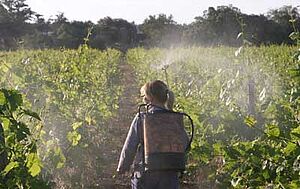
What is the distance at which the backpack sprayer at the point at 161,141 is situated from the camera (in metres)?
4.16

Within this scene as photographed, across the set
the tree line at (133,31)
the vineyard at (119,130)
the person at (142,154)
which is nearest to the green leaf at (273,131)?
the vineyard at (119,130)

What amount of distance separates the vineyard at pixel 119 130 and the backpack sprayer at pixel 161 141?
15.7 inches

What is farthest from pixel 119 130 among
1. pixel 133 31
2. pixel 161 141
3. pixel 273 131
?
pixel 133 31

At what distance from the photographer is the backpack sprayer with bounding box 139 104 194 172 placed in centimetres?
416

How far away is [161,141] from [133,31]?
55885 mm

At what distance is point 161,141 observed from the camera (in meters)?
4.17

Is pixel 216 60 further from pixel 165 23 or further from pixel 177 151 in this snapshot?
pixel 165 23

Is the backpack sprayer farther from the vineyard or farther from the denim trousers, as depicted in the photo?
the vineyard

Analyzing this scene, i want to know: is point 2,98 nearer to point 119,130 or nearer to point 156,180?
point 156,180

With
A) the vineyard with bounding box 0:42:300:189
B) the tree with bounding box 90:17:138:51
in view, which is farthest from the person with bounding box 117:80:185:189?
the tree with bounding box 90:17:138:51

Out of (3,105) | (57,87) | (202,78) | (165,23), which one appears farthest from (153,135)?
(165,23)

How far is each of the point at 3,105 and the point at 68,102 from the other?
19.3 ft

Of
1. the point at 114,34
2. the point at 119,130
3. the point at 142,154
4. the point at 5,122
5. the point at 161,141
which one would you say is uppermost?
the point at 5,122

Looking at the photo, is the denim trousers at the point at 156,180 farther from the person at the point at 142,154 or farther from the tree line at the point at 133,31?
the tree line at the point at 133,31
